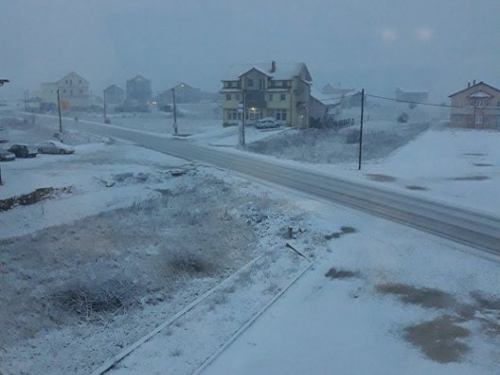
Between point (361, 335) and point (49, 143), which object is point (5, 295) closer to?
point (361, 335)

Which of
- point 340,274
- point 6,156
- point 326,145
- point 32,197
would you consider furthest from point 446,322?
point 326,145

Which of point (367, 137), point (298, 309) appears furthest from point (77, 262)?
point (367, 137)

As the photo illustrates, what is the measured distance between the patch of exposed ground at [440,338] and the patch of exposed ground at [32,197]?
19852mm

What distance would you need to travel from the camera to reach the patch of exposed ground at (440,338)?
10.9 meters

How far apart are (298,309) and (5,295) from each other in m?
8.97

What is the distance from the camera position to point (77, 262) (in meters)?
17.4

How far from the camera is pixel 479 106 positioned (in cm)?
6519

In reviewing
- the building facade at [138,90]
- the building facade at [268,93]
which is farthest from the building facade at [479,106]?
the building facade at [138,90]

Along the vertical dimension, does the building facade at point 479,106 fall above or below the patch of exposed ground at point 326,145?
above

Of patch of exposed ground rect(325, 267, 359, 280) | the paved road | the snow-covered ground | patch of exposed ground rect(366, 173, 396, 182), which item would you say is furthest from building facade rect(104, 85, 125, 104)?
patch of exposed ground rect(325, 267, 359, 280)

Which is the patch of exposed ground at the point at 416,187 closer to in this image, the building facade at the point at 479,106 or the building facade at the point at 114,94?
the building facade at the point at 479,106

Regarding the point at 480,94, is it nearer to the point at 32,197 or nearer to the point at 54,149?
the point at 54,149


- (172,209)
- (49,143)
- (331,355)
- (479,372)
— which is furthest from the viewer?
(49,143)

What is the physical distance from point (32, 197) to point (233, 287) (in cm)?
1507
